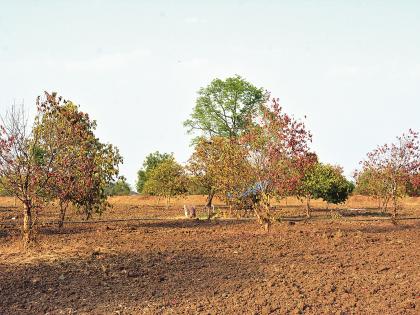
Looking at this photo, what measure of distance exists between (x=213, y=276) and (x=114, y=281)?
2350 mm

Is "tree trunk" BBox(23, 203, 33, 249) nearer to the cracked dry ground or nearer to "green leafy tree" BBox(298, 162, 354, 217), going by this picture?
the cracked dry ground

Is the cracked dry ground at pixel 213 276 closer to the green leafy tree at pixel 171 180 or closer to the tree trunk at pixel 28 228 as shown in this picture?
the tree trunk at pixel 28 228

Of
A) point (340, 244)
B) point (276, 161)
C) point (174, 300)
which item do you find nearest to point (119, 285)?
point (174, 300)

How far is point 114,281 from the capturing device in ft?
36.7

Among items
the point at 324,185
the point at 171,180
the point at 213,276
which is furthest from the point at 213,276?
the point at 171,180

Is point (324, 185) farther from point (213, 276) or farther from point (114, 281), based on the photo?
point (114, 281)

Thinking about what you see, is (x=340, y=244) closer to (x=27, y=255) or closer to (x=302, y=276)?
(x=302, y=276)

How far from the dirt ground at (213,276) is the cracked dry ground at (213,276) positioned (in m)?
0.02

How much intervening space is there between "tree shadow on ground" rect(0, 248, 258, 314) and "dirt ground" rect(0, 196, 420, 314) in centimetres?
2

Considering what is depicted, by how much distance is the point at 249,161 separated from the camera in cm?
2125

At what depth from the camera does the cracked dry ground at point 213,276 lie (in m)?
9.23

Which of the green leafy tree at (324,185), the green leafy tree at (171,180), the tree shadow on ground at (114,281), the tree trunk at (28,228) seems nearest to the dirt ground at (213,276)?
the tree shadow on ground at (114,281)

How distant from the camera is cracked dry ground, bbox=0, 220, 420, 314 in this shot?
30.3ft

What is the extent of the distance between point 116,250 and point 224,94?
45.4 metres
